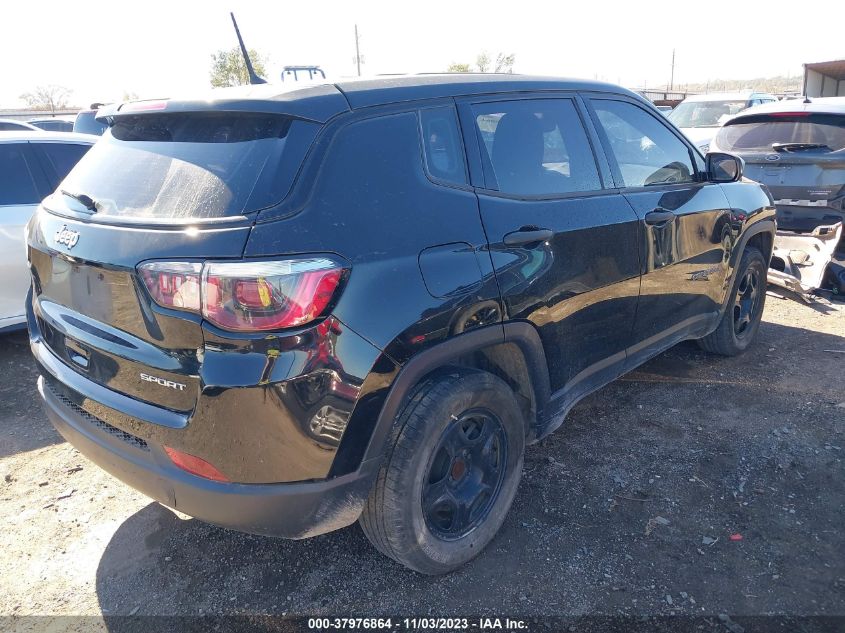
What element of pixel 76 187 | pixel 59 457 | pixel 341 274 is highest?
pixel 76 187

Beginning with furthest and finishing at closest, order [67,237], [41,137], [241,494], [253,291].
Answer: [41,137] < [67,237] < [241,494] < [253,291]

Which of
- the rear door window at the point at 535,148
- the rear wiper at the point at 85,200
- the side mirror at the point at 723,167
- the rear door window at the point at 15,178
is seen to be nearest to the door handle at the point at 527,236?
the rear door window at the point at 535,148

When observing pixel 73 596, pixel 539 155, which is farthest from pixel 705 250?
pixel 73 596

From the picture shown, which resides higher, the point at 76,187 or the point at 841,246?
the point at 76,187

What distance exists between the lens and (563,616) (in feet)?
7.66

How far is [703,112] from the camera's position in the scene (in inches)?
451

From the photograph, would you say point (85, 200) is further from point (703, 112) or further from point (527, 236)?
point (703, 112)

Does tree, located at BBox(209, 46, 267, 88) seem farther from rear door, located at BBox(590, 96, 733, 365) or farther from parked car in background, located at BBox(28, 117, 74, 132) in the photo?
rear door, located at BBox(590, 96, 733, 365)

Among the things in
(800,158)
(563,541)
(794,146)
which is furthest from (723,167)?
(794,146)

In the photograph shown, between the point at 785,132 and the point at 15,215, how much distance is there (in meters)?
7.00

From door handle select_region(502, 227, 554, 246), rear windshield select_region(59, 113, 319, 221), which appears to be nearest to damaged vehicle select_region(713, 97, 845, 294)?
door handle select_region(502, 227, 554, 246)

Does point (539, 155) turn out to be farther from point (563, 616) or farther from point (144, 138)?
point (563, 616)

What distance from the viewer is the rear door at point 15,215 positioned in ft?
14.9

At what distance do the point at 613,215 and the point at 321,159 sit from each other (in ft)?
5.17
